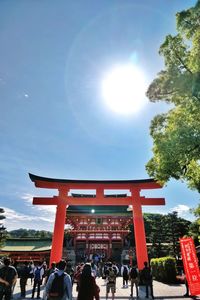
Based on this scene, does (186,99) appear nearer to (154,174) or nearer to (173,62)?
(173,62)

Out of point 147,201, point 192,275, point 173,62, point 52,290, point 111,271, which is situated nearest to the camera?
point 52,290

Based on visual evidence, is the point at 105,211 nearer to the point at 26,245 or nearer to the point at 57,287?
A: the point at 26,245

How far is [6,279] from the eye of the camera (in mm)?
5570

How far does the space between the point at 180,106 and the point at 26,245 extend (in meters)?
31.5

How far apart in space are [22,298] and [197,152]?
9.18 metres

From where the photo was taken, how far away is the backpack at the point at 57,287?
3.98 meters

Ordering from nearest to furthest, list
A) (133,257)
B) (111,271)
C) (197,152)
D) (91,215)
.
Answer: (197,152), (111,271), (91,215), (133,257)

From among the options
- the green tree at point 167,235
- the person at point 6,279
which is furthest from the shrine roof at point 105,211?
the person at point 6,279

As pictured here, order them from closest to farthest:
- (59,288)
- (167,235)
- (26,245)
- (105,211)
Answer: (59,288), (105,211), (167,235), (26,245)

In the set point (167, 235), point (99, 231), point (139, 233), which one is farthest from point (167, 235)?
point (139, 233)

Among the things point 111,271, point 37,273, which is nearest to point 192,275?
point 111,271

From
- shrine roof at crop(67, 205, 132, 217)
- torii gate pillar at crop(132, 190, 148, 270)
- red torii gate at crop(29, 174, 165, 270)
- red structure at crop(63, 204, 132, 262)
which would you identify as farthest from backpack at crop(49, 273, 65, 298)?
shrine roof at crop(67, 205, 132, 217)

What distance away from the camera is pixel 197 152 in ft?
23.2

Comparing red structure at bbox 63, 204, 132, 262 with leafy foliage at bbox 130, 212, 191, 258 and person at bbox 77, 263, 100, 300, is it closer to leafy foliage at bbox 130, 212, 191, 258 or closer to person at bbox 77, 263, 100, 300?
leafy foliage at bbox 130, 212, 191, 258
